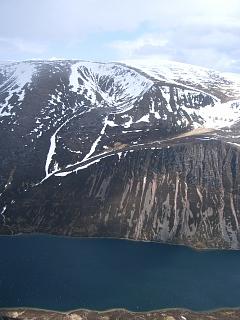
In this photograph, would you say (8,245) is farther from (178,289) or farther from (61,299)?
(178,289)

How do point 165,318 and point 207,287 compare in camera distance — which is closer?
point 165,318

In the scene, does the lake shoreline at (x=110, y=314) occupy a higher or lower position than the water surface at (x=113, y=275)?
higher

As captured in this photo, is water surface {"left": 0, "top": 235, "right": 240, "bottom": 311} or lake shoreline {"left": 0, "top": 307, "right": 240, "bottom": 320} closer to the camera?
lake shoreline {"left": 0, "top": 307, "right": 240, "bottom": 320}

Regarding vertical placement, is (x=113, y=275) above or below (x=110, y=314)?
below

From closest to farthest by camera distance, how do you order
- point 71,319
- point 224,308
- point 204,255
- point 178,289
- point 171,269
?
point 71,319 < point 224,308 < point 178,289 < point 171,269 < point 204,255

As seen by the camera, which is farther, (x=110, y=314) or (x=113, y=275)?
(x=113, y=275)

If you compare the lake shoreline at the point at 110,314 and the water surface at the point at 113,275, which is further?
the water surface at the point at 113,275

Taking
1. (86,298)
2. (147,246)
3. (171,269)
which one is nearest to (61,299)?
(86,298)

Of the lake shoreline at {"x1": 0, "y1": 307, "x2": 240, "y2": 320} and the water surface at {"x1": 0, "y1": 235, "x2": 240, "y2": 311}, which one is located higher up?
the lake shoreline at {"x1": 0, "y1": 307, "x2": 240, "y2": 320}
